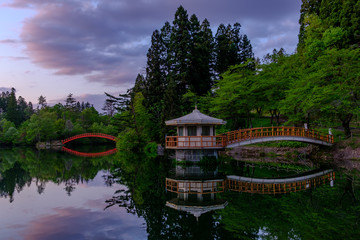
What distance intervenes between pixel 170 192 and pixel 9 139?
58.2m

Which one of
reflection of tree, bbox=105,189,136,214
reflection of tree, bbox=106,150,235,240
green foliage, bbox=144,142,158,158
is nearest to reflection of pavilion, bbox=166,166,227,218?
reflection of tree, bbox=106,150,235,240

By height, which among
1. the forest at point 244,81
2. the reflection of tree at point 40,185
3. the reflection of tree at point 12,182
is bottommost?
the reflection of tree at point 40,185

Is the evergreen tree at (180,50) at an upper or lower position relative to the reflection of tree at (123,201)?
upper

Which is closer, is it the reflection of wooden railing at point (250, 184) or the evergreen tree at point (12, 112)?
the reflection of wooden railing at point (250, 184)

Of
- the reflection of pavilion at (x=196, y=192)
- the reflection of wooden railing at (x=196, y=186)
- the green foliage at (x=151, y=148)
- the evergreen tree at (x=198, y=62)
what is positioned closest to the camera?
the reflection of pavilion at (x=196, y=192)

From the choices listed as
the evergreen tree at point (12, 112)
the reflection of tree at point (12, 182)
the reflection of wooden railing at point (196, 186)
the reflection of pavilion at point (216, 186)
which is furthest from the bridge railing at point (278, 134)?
the evergreen tree at point (12, 112)

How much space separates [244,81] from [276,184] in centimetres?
1610

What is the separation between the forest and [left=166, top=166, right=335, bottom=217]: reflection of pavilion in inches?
331

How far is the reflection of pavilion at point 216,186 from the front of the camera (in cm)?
987

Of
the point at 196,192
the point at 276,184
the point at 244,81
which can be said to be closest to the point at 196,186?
the point at 196,192

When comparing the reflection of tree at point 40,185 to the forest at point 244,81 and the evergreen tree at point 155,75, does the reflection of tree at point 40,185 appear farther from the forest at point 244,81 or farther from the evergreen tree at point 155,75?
the evergreen tree at point 155,75

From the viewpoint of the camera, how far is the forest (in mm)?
21688

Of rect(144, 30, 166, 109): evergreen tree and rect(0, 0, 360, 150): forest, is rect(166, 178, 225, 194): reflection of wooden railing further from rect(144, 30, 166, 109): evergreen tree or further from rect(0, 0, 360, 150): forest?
rect(144, 30, 166, 109): evergreen tree

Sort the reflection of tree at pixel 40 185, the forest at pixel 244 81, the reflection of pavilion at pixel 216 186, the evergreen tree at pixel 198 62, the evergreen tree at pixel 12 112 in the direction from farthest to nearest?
the evergreen tree at pixel 12 112
the evergreen tree at pixel 198 62
the forest at pixel 244 81
the reflection of tree at pixel 40 185
the reflection of pavilion at pixel 216 186
